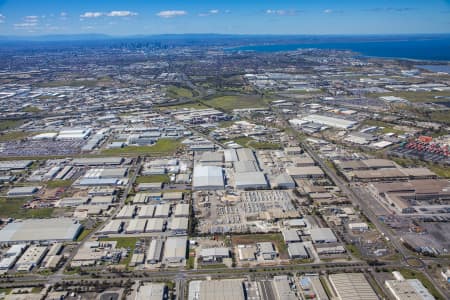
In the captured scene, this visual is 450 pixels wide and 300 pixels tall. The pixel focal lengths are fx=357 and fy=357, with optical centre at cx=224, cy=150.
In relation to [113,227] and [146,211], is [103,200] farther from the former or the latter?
[113,227]

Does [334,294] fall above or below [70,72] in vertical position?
below

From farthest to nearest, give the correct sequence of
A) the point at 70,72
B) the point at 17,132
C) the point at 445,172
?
the point at 70,72 → the point at 17,132 → the point at 445,172

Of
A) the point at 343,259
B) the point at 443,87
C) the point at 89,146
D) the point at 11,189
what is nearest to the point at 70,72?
the point at 89,146

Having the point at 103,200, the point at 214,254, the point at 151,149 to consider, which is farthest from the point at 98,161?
the point at 214,254

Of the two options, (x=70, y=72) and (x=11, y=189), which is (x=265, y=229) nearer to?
(x=11, y=189)

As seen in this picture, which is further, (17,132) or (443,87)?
(443,87)

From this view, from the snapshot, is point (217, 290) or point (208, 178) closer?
point (217, 290)

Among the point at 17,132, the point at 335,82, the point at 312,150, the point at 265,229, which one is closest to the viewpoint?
the point at 265,229
